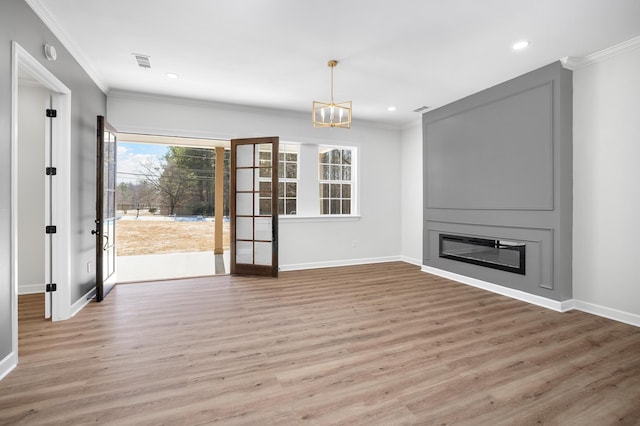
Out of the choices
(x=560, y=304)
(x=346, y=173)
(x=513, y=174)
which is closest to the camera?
(x=560, y=304)

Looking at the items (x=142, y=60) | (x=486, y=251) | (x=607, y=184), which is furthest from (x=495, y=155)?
(x=142, y=60)

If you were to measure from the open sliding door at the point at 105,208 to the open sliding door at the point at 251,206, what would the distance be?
167 centimetres

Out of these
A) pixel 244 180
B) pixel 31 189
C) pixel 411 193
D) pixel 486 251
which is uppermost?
pixel 244 180

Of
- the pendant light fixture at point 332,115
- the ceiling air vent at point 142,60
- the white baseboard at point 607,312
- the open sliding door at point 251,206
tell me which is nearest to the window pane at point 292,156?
the open sliding door at point 251,206

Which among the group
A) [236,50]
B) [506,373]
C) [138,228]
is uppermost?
[236,50]

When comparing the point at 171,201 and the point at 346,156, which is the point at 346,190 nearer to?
the point at 346,156

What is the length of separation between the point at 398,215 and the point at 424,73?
3.20 metres

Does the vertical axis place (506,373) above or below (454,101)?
below

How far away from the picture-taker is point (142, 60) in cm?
356

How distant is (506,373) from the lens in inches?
85.6

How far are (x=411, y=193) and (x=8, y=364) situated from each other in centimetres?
595

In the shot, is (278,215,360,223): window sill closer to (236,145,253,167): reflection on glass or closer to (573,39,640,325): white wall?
(236,145,253,167): reflection on glass

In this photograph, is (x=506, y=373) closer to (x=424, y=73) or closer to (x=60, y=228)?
(x=424, y=73)

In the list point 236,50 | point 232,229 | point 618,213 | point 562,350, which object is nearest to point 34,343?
point 232,229
